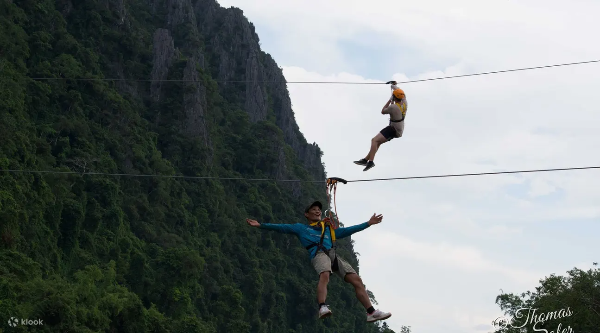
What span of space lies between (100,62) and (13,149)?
23883 millimetres

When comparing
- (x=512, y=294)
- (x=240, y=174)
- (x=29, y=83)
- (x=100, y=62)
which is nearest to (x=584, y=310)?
(x=512, y=294)

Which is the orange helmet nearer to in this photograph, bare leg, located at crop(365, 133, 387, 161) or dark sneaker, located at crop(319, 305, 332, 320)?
bare leg, located at crop(365, 133, 387, 161)

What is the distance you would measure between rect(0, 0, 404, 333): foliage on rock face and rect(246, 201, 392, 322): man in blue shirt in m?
25.5

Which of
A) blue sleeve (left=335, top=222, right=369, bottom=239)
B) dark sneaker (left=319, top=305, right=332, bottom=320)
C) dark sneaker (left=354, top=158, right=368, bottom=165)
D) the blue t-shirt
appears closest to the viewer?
dark sneaker (left=319, top=305, right=332, bottom=320)

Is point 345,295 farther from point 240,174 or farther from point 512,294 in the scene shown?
point 512,294

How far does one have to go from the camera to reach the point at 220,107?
8912 cm

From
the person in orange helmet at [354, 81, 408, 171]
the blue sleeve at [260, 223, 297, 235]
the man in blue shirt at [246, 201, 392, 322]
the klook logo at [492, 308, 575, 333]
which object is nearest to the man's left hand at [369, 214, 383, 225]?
the man in blue shirt at [246, 201, 392, 322]

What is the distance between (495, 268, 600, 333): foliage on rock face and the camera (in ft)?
103

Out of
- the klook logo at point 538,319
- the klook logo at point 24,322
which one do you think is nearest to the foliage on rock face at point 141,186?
the klook logo at point 24,322

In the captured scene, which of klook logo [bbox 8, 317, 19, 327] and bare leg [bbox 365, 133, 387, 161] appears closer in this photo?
bare leg [bbox 365, 133, 387, 161]

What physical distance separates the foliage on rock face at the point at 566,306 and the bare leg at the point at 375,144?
64.7 feet

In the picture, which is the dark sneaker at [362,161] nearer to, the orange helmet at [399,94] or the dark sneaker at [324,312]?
the orange helmet at [399,94]

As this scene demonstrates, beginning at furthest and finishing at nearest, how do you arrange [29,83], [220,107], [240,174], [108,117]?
1. [220,107]
2. [240,174]
3. [108,117]
4. [29,83]

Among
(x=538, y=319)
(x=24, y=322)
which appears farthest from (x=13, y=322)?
(x=538, y=319)
